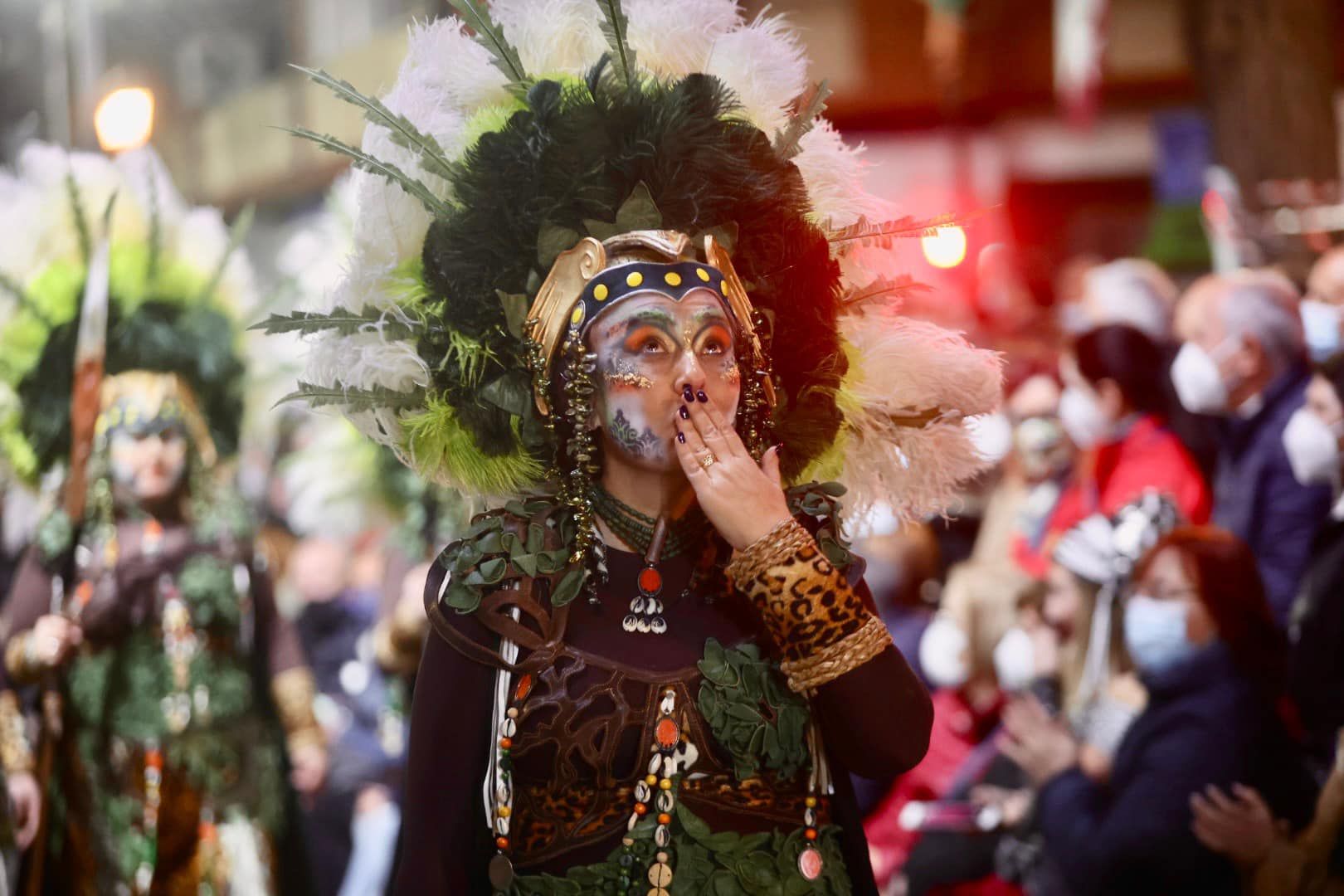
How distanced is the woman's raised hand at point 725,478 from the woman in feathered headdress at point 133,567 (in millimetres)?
3072

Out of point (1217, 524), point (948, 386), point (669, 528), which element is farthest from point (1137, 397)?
point (669, 528)

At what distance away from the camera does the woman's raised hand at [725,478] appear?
2451 mm

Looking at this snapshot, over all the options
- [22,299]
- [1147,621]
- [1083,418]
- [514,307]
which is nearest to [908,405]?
[514,307]

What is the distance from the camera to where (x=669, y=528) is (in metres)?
2.69

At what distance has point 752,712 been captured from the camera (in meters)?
2.55

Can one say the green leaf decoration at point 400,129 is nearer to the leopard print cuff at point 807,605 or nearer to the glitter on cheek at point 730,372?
the glitter on cheek at point 730,372

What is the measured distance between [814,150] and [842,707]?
1066 millimetres

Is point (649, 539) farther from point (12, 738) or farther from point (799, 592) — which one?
point (12, 738)

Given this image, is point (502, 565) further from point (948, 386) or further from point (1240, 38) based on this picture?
point (1240, 38)

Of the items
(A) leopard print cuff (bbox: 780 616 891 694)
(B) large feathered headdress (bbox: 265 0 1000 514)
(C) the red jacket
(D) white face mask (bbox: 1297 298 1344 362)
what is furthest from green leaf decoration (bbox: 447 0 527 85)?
(D) white face mask (bbox: 1297 298 1344 362)

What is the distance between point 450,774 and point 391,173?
1.07m

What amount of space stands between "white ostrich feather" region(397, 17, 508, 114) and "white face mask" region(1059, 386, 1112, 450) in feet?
11.1

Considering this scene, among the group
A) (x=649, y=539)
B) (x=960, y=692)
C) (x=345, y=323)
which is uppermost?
(x=345, y=323)

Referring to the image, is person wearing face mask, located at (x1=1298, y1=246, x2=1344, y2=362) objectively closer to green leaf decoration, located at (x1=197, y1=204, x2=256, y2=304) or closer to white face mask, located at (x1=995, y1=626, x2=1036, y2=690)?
white face mask, located at (x1=995, y1=626, x2=1036, y2=690)
